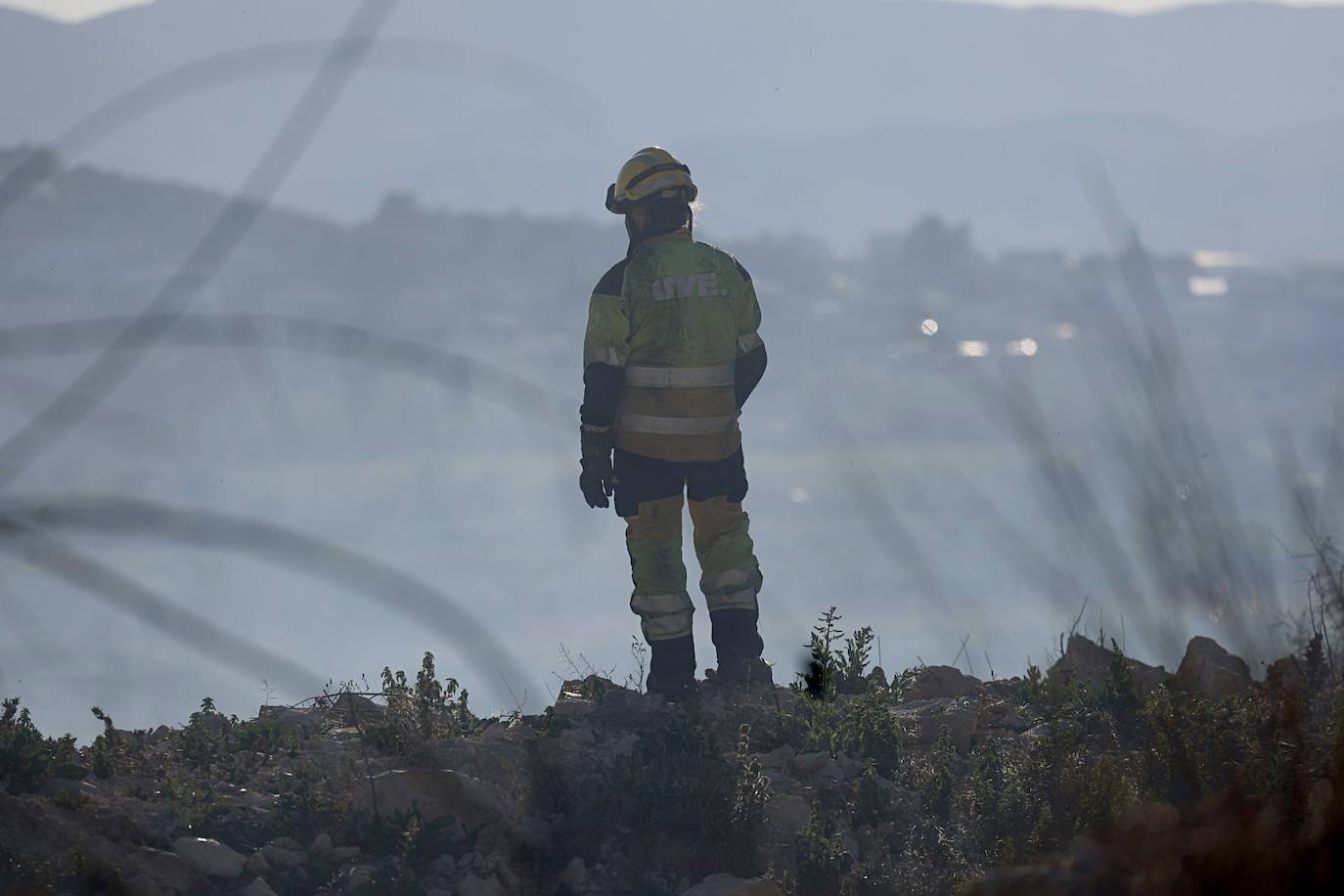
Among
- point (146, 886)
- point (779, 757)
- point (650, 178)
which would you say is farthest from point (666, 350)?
point (146, 886)

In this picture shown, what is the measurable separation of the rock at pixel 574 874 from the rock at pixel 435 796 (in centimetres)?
30

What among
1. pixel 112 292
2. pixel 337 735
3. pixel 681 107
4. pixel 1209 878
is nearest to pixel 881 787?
pixel 337 735

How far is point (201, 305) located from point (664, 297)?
453cm

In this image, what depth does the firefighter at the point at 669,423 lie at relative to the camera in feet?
21.1

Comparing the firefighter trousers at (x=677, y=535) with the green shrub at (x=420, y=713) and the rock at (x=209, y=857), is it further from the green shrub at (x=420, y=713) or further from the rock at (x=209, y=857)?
the rock at (x=209, y=857)

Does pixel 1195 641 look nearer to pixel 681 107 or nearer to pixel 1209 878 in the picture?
pixel 681 107

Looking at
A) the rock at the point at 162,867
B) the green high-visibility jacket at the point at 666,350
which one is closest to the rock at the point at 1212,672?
the green high-visibility jacket at the point at 666,350

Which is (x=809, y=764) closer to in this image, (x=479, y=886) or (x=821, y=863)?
(x=821, y=863)

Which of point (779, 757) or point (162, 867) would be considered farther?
point (779, 757)

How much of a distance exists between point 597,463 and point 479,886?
242cm

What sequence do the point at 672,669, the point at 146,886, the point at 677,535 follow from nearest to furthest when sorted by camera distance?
1. the point at 146,886
2. the point at 672,669
3. the point at 677,535

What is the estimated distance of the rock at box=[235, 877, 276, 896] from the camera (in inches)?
166

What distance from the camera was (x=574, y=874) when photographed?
4523mm

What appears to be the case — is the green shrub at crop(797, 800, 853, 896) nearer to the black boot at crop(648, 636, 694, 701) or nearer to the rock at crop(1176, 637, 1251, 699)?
the black boot at crop(648, 636, 694, 701)
